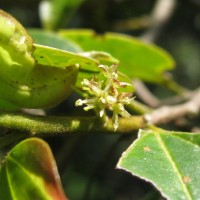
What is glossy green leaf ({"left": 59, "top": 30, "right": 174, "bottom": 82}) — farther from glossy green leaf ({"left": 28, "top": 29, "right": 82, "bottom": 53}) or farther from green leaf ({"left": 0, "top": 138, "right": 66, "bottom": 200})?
green leaf ({"left": 0, "top": 138, "right": 66, "bottom": 200})

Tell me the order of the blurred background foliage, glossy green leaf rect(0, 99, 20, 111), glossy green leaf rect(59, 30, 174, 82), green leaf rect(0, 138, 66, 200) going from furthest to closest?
the blurred background foliage
glossy green leaf rect(59, 30, 174, 82)
glossy green leaf rect(0, 99, 20, 111)
green leaf rect(0, 138, 66, 200)

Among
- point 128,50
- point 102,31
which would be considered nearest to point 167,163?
point 128,50

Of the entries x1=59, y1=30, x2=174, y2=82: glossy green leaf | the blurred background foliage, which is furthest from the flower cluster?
x1=59, y1=30, x2=174, y2=82: glossy green leaf

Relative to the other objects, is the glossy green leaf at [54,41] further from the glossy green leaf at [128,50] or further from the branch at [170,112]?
the branch at [170,112]

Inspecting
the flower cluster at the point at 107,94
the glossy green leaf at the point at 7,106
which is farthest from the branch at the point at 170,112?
the glossy green leaf at the point at 7,106

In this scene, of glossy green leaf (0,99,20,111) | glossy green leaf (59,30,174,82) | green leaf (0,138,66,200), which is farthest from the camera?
glossy green leaf (59,30,174,82)

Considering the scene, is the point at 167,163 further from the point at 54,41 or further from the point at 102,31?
the point at 102,31

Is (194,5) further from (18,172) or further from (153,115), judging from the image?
(18,172)

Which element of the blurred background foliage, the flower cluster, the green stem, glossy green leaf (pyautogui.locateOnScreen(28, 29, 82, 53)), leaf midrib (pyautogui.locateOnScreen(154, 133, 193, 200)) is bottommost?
the blurred background foliage
